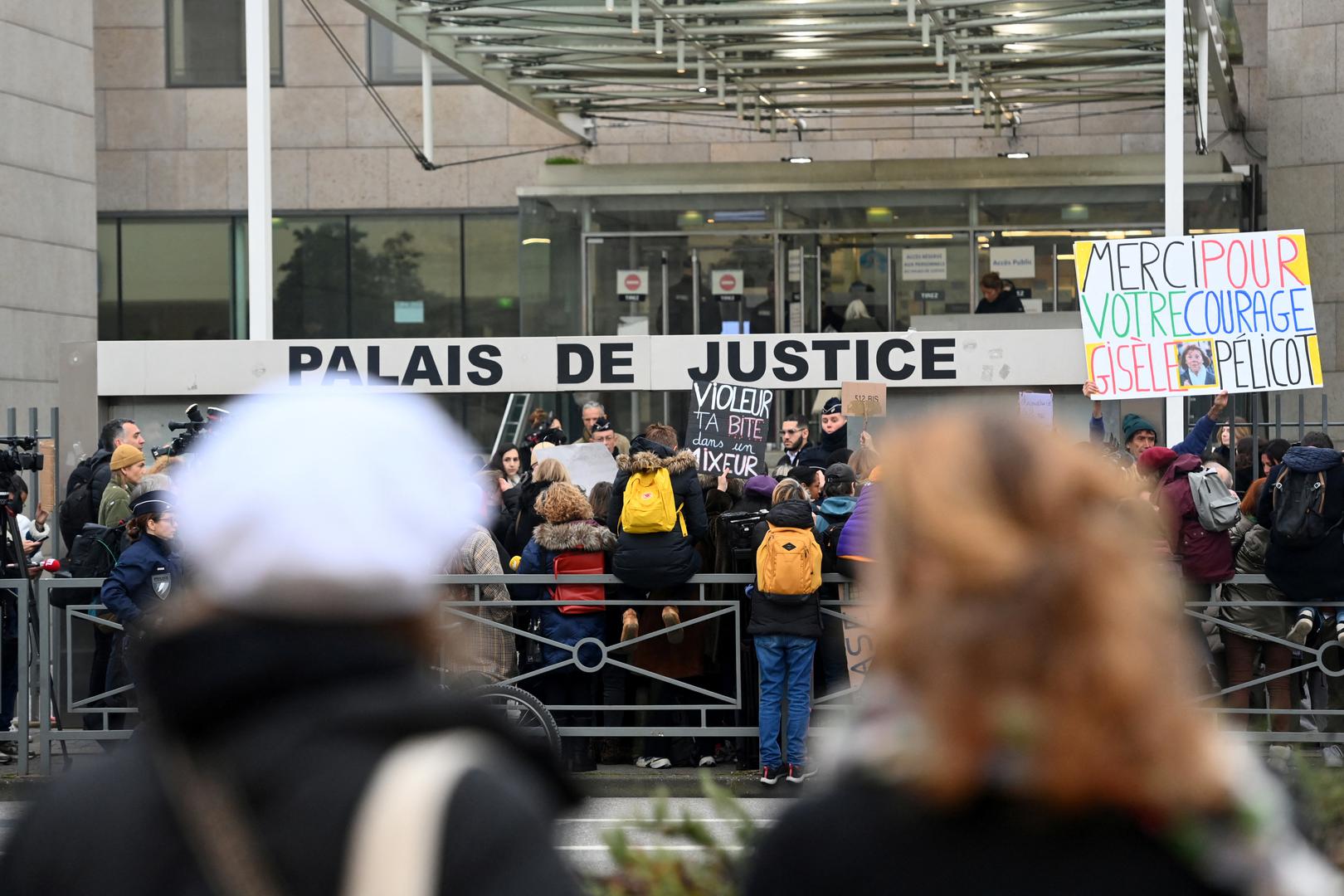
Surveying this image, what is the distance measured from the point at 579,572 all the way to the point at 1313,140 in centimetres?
1578

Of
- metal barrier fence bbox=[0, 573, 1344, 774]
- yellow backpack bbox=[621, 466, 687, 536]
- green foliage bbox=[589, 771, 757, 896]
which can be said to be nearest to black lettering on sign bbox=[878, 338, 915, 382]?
metal barrier fence bbox=[0, 573, 1344, 774]

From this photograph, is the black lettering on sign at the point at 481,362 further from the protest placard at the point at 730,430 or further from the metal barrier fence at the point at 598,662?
the metal barrier fence at the point at 598,662

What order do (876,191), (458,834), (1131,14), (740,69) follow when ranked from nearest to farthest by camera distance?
(458,834) < (1131,14) < (740,69) < (876,191)

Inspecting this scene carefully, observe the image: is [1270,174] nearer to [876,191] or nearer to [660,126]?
[876,191]

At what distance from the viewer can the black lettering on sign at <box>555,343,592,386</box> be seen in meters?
15.1

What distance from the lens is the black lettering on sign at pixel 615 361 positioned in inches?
597

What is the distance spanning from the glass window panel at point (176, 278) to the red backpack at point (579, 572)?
58.9 ft

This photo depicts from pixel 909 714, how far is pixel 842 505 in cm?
942

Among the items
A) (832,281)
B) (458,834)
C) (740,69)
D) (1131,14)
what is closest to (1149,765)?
(458,834)

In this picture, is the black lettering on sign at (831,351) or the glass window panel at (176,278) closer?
the black lettering on sign at (831,351)

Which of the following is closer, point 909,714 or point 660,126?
point 909,714

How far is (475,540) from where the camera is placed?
455 inches

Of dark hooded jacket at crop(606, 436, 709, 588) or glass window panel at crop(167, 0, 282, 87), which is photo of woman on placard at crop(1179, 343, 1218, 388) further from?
glass window panel at crop(167, 0, 282, 87)

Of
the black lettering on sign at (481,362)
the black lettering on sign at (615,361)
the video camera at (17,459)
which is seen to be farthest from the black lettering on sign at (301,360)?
the video camera at (17,459)
